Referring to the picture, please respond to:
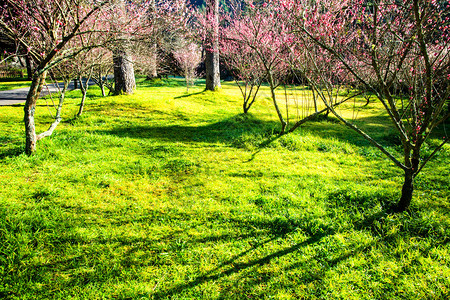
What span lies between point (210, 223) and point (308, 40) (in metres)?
4.76

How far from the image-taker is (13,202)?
12.3 ft

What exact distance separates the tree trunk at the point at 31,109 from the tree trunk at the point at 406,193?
272 inches

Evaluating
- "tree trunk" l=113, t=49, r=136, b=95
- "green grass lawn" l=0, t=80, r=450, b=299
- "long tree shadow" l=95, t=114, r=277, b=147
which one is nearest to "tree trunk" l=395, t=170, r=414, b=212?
"green grass lawn" l=0, t=80, r=450, b=299

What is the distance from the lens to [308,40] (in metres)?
5.70

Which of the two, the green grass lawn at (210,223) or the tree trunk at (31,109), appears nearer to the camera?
the green grass lawn at (210,223)

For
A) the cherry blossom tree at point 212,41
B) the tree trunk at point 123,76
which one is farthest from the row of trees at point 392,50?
the tree trunk at point 123,76

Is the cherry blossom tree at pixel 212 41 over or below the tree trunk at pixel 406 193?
over

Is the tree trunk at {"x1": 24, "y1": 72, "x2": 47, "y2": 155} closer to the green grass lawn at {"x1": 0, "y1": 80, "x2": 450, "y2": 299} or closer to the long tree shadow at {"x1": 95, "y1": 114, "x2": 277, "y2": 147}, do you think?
the green grass lawn at {"x1": 0, "y1": 80, "x2": 450, "y2": 299}

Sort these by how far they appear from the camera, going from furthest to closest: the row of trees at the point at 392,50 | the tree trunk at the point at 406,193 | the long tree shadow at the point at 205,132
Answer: the long tree shadow at the point at 205,132 → the tree trunk at the point at 406,193 → the row of trees at the point at 392,50

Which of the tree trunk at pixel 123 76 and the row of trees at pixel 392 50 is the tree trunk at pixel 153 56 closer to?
the tree trunk at pixel 123 76

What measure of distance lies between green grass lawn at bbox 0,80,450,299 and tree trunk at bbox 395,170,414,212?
0.21 metres

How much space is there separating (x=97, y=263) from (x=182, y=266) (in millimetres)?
1039

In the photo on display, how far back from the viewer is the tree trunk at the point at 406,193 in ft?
12.2

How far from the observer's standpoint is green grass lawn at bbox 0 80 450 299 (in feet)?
8.87
